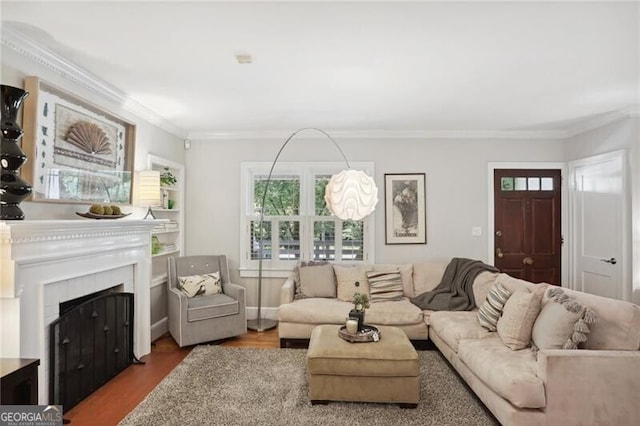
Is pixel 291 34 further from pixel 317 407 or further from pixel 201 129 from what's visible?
pixel 201 129

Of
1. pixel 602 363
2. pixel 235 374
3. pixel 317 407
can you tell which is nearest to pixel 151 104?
pixel 235 374

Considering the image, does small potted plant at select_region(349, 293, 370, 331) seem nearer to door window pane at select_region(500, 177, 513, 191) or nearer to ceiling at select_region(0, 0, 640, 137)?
ceiling at select_region(0, 0, 640, 137)

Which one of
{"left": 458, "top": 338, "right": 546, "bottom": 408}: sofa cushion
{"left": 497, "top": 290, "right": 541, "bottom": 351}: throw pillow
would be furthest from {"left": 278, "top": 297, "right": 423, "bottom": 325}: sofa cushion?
{"left": 497, "top": 290, "right": 541, "bottom": 351}: throw pillow

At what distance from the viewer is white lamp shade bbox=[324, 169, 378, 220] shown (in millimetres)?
3451

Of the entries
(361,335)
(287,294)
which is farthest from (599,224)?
(287,294)

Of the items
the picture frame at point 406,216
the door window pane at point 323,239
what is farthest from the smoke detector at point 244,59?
the picture frame at point 406,216

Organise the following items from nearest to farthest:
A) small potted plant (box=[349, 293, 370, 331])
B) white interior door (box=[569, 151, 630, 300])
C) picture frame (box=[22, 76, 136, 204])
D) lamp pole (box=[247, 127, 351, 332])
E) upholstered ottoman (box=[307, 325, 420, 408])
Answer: picture frame (box=[22, 76, 136, 204]), upholstered ottoman (box=[307, 325, 420, 408]), small potted plant (box=[349, 293, 370, 331]), white interior door (box=[569, 151, 630, 300]), lamp pole (box=[247, 127, 351, 332])

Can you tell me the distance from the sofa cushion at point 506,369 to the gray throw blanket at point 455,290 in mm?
954

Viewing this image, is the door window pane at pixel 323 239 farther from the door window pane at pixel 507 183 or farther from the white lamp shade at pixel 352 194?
the door window pane at pixel 507 183

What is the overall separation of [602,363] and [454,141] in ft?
11.2

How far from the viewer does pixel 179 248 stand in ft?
16.2

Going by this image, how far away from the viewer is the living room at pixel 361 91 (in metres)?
2.21

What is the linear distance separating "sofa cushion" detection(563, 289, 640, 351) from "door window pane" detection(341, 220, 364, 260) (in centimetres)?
284

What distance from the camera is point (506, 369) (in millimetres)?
2346
